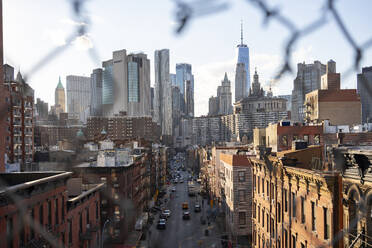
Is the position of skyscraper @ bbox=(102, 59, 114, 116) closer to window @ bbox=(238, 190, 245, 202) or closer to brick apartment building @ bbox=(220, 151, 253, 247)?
brick apartment building @ bbox=(220, 151, 253, 247)

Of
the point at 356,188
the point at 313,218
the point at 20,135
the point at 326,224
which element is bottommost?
the point at 313,218

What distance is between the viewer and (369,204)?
646cm

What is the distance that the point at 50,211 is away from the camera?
12477 millimetres

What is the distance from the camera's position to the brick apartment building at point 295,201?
9750mm

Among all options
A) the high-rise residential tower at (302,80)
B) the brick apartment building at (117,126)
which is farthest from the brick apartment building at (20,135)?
the high-rise residential tower at (302,80)

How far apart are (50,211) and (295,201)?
8732 mm

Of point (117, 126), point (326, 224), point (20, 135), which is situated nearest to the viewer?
point (326, 224)

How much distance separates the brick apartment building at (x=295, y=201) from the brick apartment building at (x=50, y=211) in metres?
6.81

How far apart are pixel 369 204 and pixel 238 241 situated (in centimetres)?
2104

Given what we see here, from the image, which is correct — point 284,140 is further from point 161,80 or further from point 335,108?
point 335,108

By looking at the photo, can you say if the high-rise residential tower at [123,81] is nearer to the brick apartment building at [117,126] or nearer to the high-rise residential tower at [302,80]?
the brick apartment building at [117,126]

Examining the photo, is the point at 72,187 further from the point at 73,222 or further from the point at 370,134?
the point at 370,134

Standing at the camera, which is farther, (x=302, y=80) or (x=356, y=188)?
(x=356, y=188)

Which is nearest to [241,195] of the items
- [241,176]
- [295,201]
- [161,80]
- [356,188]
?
[241,176]
